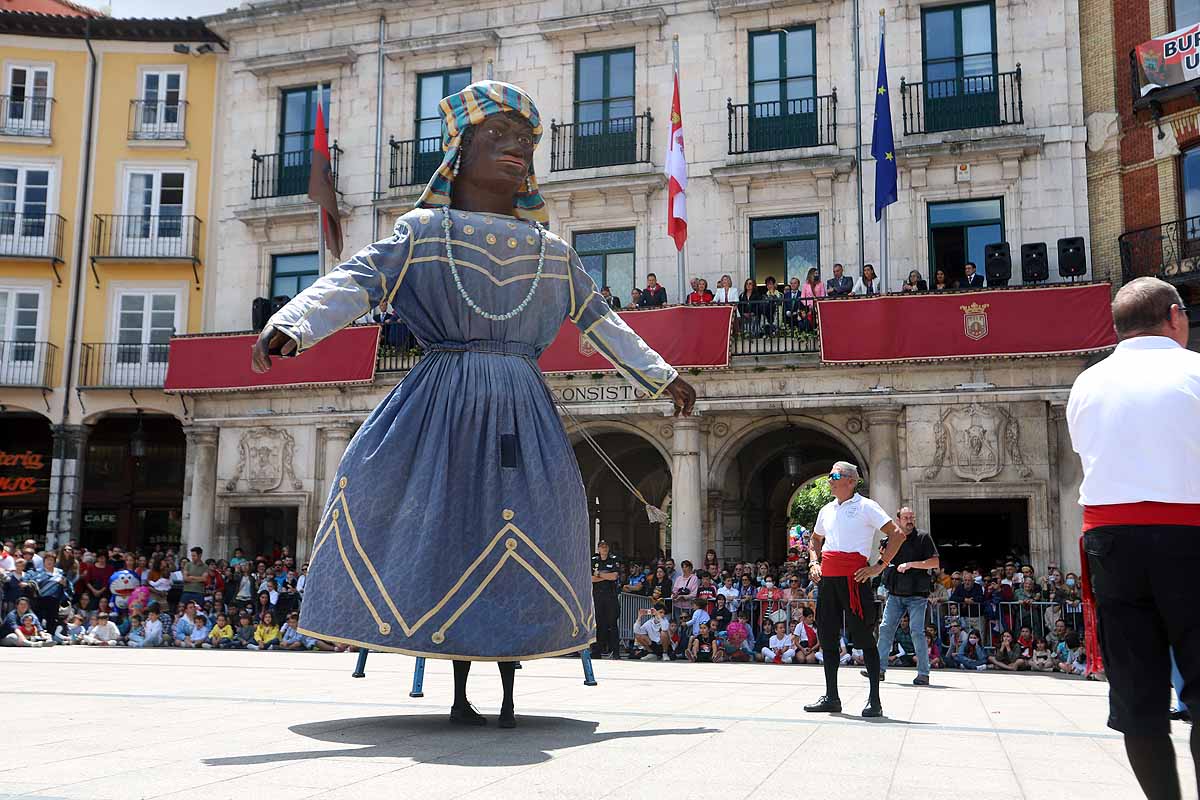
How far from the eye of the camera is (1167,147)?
19.0 m

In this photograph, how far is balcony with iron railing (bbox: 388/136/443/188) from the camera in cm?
2378

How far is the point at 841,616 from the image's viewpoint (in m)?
7.59

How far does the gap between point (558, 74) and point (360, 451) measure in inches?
760

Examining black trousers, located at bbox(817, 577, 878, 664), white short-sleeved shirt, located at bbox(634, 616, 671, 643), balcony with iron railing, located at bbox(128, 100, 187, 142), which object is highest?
balcony with iron railing, located at bbox(128, 100, 187, 142)

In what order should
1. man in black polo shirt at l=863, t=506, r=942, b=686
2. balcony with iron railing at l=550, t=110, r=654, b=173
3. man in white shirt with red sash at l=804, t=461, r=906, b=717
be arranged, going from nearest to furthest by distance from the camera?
man in white shirt with red sash at l=804, t=461, r=906, b=717, man in black polo shirt at l=863, t=506, r=942, b=686, balcony with iron railing at l=550, t=110, r=654, b=173

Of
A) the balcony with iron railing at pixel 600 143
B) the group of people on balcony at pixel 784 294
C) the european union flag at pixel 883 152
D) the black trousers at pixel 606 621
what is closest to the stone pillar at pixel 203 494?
the balcony with iron railing at pixel 600 143

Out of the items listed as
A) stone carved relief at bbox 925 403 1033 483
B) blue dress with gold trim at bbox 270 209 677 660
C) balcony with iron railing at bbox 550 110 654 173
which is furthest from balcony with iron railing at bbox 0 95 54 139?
blue dress with gold trim at bbox 270 209 677 660

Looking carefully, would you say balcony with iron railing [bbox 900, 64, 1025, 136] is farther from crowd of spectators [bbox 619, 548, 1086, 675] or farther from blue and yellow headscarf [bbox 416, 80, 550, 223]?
blue and yellow headscarf [bbox 416, 80, 550, 223]

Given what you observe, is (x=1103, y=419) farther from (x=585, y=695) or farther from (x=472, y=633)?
(x=585, y=695)

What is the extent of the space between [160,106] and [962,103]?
17575 millimetres

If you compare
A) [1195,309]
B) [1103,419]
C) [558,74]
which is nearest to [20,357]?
[558,74]

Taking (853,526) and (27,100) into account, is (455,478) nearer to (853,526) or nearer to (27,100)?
(853,526)

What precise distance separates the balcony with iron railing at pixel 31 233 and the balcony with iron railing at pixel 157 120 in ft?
8.71

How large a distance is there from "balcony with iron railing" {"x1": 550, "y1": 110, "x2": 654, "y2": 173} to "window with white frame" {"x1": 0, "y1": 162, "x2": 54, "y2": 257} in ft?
39.0
